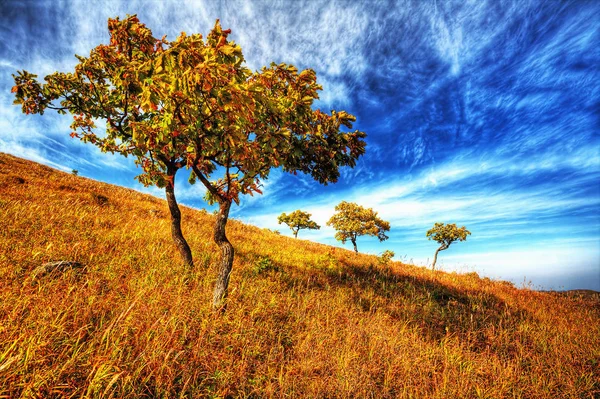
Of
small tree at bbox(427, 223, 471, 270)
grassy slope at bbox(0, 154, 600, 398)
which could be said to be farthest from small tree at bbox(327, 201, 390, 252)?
grassy slope at bbox(0, 154, 600, 398)

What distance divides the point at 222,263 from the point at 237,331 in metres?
1.56

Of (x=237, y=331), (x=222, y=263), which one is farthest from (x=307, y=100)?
(x=237, y=331)

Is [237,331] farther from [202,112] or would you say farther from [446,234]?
[446,234]

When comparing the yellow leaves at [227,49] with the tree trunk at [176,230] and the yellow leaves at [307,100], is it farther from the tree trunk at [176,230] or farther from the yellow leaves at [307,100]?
the tree trunk at [176,230]

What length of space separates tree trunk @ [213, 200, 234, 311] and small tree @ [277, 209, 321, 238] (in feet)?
155

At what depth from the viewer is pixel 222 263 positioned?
17.3ft

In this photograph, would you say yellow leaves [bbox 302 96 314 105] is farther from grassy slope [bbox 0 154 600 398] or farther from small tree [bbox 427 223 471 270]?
small tree [bbox 427 223 471 270]

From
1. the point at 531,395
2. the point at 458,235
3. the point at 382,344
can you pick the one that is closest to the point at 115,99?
the point at 382,344

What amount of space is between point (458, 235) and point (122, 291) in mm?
44109

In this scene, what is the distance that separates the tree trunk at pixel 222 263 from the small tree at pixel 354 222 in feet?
117

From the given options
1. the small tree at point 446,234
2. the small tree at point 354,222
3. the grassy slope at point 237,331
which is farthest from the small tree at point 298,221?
the grassy slope at point 237,331

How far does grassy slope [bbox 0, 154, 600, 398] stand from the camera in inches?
112

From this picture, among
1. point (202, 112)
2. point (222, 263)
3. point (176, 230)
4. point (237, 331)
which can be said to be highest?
point (202, 112)

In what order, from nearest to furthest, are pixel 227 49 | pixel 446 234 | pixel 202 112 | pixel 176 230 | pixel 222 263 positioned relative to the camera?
pixel 227 49
pixel 202 112
pixel 222 263
pixel 176 230
pixel 446 234
